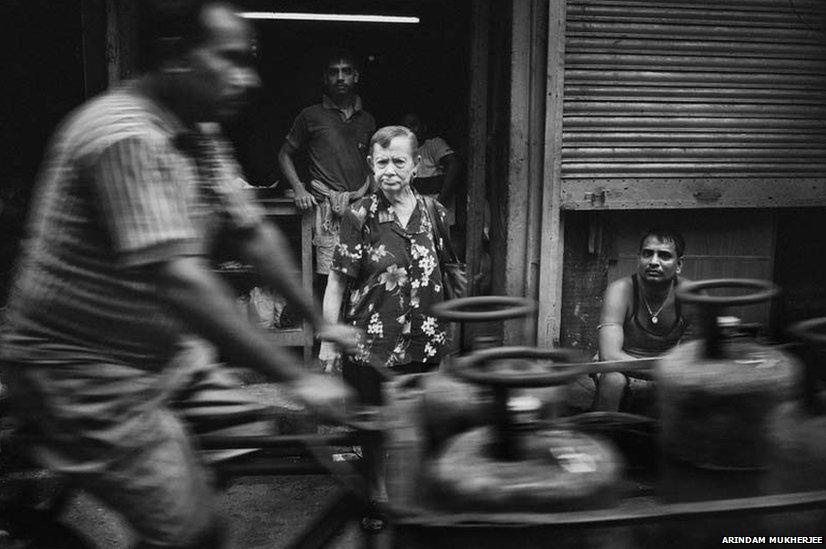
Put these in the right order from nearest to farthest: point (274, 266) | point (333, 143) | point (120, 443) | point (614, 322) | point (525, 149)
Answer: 1. point (120, 443)
2. point (274, 266)
3. point (614, 322)
4. point (525, 149)
5. point (333, 143)

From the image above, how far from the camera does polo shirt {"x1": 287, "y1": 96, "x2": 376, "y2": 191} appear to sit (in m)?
6.24

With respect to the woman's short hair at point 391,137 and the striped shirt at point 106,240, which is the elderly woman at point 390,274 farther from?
the striped shirt at point 106,240

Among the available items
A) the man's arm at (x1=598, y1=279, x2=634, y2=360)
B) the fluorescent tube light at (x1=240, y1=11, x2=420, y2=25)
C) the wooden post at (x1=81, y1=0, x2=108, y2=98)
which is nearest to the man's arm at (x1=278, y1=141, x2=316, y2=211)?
the wooden post at (x1=81, y1=0, x2=108, y2=98)

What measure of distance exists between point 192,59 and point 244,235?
700 millimetres

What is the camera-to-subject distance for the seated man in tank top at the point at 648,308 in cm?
422

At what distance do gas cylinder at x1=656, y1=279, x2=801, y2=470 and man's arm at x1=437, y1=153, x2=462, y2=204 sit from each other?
432 cm

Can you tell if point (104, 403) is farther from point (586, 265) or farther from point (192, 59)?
→ point (586, 265)

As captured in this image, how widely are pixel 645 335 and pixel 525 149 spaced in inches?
63.0

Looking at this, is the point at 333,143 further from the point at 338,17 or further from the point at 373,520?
the point at 373,520

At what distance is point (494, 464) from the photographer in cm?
178

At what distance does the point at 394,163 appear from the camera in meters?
3.96

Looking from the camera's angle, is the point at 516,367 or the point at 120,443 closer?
the point at 120,443

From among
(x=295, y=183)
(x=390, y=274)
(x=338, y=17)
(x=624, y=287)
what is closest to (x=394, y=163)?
(x=390, y=274)

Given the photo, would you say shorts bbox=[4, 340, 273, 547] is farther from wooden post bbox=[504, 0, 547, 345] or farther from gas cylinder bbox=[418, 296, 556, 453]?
wooden post bbox=[504, 0, 547, 345]
